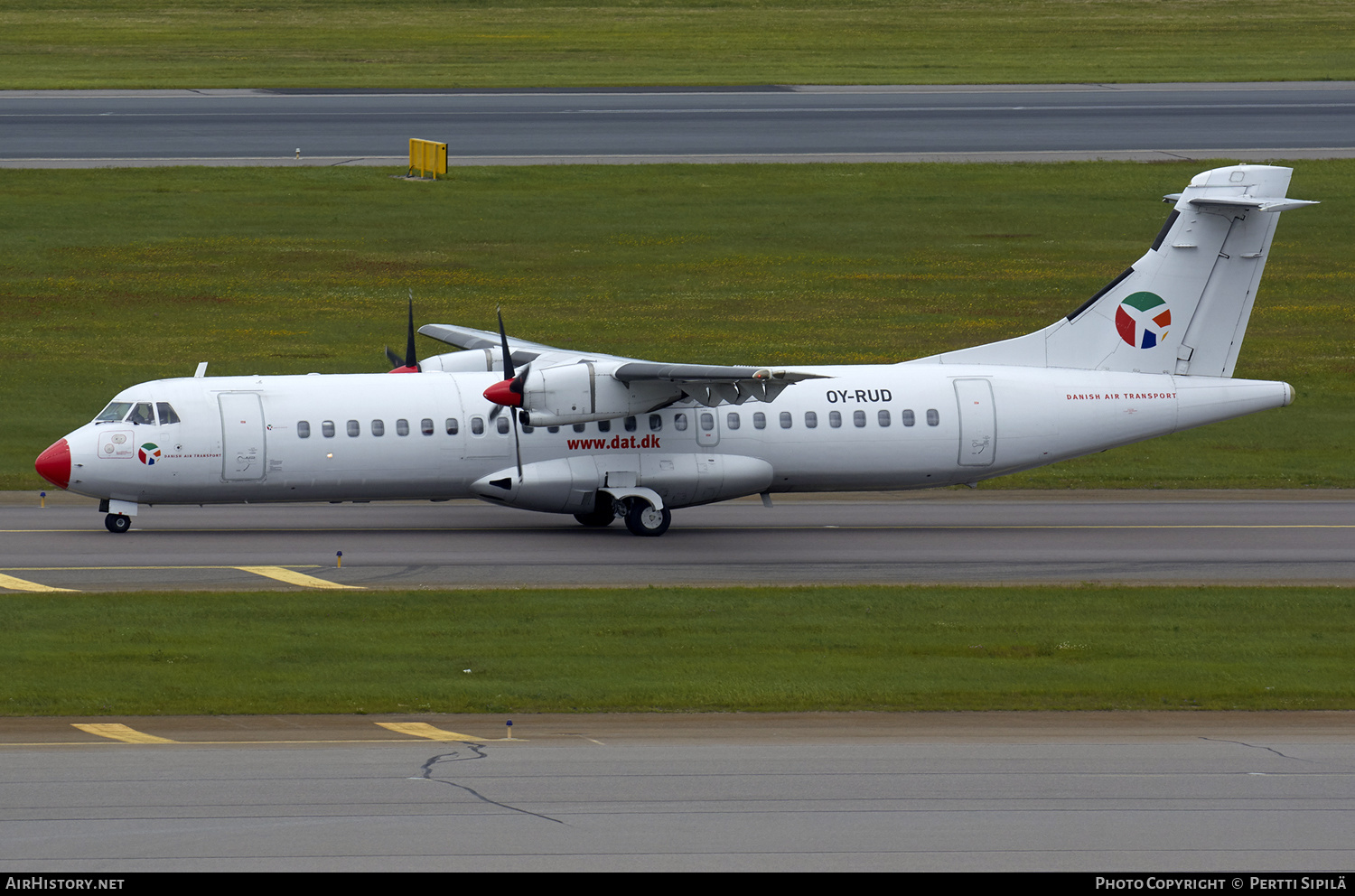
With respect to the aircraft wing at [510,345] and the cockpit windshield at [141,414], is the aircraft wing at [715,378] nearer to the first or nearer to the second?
the aircraft wing at [510,345]

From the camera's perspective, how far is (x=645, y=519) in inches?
1209

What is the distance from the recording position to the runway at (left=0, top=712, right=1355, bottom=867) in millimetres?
14445

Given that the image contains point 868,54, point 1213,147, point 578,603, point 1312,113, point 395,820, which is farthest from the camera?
point 868,54

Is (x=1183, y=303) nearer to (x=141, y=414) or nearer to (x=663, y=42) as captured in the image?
(x=141, y=414)

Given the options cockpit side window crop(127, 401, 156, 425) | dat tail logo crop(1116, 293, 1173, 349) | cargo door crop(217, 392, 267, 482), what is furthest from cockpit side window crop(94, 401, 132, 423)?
dat tail logo crop(1116, 293, 1173, 349)

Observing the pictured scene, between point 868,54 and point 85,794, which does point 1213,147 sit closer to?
point 868,54

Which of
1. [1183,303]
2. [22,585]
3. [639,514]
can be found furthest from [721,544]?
[22,585]

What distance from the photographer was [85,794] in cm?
1596

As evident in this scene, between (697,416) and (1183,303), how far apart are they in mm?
9703

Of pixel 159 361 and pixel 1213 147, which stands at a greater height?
pixel 1213 147

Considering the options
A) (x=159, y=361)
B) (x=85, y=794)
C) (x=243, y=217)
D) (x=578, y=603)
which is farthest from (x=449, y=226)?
(x=85, y=794)

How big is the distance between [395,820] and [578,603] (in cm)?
1002

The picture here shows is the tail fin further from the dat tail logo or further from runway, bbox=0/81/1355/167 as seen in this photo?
runway, bbox=0/81/1355/167

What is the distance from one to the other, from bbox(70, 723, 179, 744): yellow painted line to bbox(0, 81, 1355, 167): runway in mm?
45333
